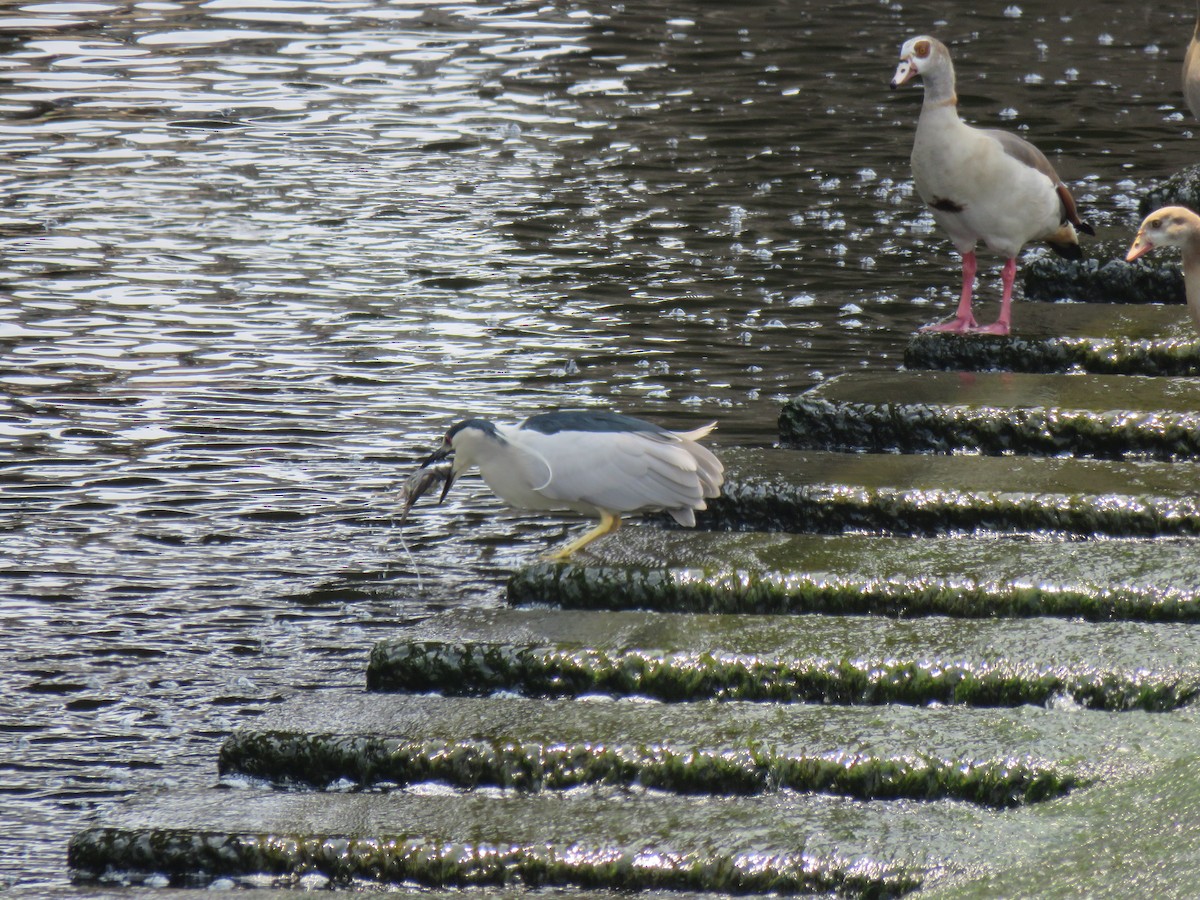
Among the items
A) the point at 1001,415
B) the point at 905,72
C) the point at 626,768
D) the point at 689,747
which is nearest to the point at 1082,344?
the point at 1001,415

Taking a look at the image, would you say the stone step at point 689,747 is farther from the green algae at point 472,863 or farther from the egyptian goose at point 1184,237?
the egyptian goose at point 1184,237

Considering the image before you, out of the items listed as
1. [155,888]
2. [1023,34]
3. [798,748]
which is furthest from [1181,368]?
[1023,34]

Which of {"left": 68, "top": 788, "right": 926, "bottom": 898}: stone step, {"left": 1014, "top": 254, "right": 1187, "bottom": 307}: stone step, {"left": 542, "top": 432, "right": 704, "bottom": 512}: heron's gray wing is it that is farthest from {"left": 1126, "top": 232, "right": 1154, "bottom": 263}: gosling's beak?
{"left": 68, "top": 788, "right": 926, "bottom": 898}: stone step

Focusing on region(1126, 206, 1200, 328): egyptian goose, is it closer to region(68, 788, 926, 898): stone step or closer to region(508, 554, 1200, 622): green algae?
region(508, 554, 1200, 622): green algae

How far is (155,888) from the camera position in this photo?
4125mm

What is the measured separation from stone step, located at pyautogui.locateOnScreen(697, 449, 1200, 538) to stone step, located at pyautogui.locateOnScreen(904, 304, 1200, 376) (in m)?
1.09

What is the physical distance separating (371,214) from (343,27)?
8.10m

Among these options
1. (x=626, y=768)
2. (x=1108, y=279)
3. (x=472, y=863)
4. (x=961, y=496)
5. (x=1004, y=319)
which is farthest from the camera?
(x=1108, y=279)

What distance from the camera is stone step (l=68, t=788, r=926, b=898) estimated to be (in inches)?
156

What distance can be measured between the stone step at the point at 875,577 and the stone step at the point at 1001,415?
3.02ft

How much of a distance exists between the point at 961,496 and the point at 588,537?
1.31m

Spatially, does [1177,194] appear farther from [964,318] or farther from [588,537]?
[588,537]

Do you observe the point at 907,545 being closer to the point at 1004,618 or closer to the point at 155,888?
the point at 1004,618

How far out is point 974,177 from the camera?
25.0 feet
